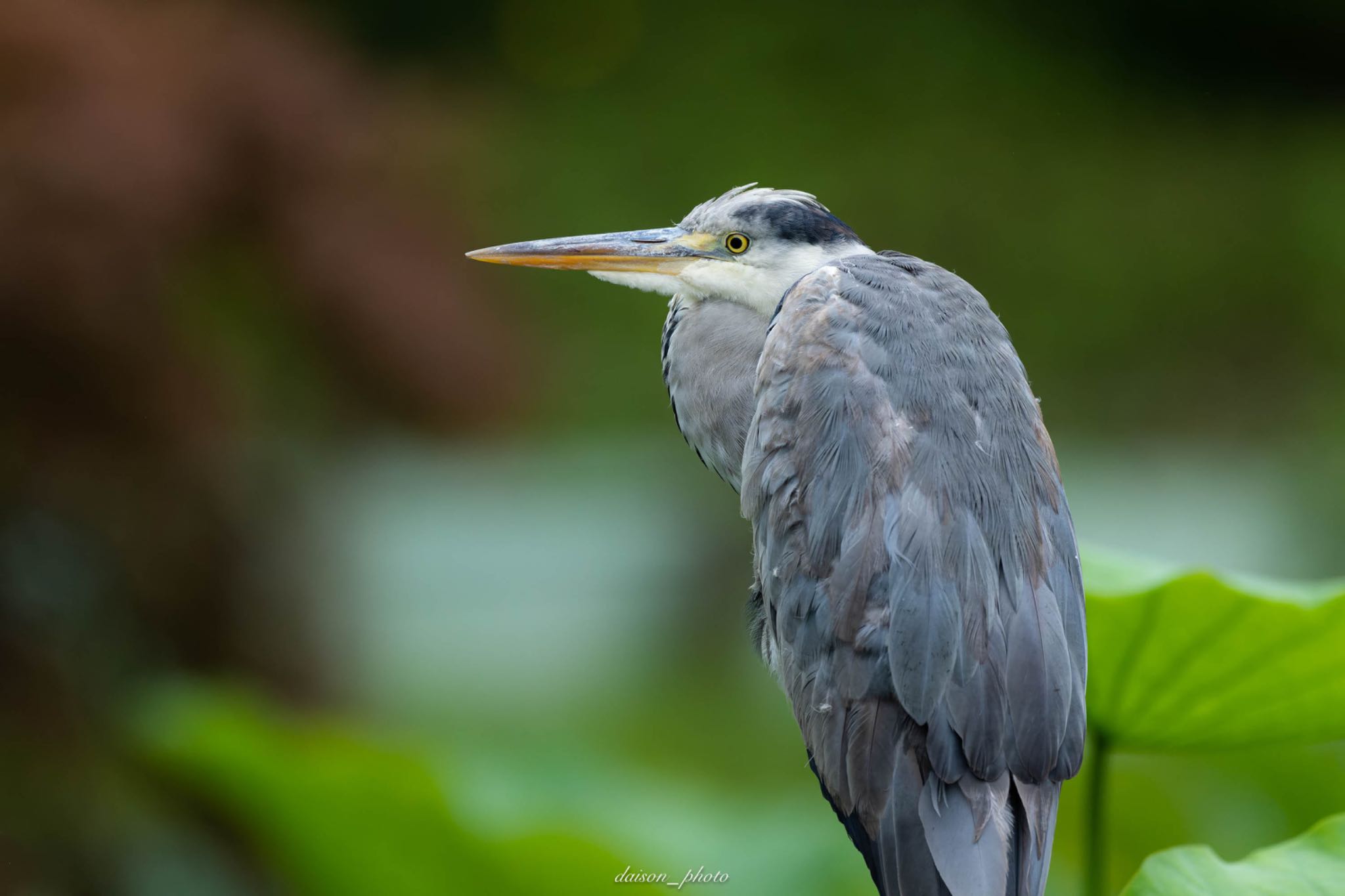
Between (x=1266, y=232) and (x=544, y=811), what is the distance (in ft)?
21.7

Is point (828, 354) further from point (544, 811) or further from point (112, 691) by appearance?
point (112, 691)

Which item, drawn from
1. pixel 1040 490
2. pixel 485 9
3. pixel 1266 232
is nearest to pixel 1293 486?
pixel 1266 232

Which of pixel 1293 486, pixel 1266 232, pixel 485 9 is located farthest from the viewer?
pixel 1266 232

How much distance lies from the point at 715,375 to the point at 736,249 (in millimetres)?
148

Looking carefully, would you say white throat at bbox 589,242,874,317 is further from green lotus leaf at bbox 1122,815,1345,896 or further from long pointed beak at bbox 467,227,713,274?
green lotus leaf at bbox 1122,815,1345,896

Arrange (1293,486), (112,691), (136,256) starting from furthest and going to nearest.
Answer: (1293,486)
(112,691)
(136,256)

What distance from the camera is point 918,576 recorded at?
3.40 feet

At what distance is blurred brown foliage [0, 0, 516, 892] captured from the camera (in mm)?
2100

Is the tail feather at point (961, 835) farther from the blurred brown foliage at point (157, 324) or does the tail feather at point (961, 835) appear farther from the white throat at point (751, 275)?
the blurred brown foliage at point (157, 324)

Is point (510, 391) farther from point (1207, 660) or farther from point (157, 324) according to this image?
point (1207, 660)

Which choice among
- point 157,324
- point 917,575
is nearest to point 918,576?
point 917,575

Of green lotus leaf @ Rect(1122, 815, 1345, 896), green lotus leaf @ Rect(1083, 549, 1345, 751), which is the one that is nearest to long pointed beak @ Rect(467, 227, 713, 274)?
green lotus leaf @ Rect(1083, 549, 1345, 751)

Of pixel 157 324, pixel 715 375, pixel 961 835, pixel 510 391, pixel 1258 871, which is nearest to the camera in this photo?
pixel 961 835

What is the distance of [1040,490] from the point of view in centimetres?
109
